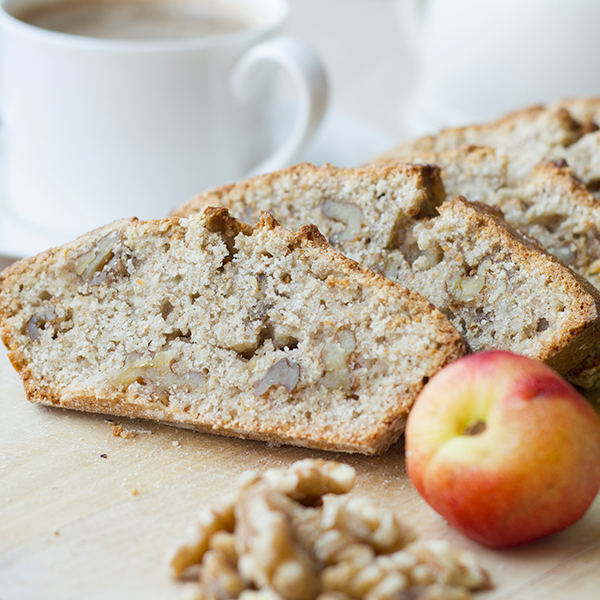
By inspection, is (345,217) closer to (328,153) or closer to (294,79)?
Result: (294,79)

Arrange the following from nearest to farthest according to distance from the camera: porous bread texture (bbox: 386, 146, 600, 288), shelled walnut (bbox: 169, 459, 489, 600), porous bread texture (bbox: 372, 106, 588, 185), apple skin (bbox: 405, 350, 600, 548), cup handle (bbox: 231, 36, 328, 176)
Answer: shelled walnut (bbox: 169, 459, 489, 600) → apple skin (bbox: 405, 350, 600, 548) → porous bread texture (bbox: 386, 146, 600, 288) → porous bread texture (bbox: 372, 106, 588, 185) → cup handle (bbox: 231, 36, 328, 176)

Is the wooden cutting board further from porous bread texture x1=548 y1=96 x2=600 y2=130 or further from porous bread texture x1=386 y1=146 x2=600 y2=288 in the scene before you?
porous bread texture x1=548 y1=96 x2=600 y2=130

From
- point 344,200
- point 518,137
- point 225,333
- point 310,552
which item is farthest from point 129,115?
point 310,552

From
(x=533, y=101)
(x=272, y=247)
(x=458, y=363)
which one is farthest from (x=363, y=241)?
(x=533, y=101)

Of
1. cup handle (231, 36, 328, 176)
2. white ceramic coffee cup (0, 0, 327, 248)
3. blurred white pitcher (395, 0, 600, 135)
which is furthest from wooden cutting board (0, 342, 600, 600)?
blurred white pitcher (395, 0, 600, 135)

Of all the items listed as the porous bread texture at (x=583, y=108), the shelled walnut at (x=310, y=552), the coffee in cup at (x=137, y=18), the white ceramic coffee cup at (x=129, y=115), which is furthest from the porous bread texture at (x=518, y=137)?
the shelled walnut at (x=310, y=552)

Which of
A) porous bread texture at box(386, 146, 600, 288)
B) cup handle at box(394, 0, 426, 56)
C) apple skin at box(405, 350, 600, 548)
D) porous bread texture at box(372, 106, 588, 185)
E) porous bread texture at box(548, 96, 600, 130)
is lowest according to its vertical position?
apple skin at box(405, 350, 600, 548)
